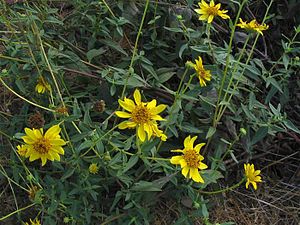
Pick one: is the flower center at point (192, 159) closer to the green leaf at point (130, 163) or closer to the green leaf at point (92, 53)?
the green leaf at point (130, 163)

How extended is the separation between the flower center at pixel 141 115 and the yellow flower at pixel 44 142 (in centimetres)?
20

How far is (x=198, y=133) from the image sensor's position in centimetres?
171

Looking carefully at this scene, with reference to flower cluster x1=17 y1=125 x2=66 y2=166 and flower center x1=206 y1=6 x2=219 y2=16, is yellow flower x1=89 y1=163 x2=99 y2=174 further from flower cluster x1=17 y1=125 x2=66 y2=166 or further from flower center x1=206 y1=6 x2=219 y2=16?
flower center x1=206 y1=6 x2=219 y2=16

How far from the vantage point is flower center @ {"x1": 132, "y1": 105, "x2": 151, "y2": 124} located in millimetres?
1247

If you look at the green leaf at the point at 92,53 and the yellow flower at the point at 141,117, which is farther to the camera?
the green leaf at the point at 92,53

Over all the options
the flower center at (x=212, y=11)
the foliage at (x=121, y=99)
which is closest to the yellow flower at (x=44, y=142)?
the foliage at (x=121, y=99)

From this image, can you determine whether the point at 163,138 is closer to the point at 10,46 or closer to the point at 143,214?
the point at 143,214

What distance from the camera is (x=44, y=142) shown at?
1294mm

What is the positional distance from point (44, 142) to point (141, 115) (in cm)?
26

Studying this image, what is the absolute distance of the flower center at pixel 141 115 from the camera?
125 centimetres

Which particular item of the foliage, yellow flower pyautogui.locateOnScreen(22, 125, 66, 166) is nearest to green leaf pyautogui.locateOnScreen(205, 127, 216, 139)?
the foliage

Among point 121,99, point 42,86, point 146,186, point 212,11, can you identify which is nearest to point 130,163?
point 146,186

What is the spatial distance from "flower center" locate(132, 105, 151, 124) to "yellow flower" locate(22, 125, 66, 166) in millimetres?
196

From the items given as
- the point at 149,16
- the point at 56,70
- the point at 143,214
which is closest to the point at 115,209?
the point at 143,214
